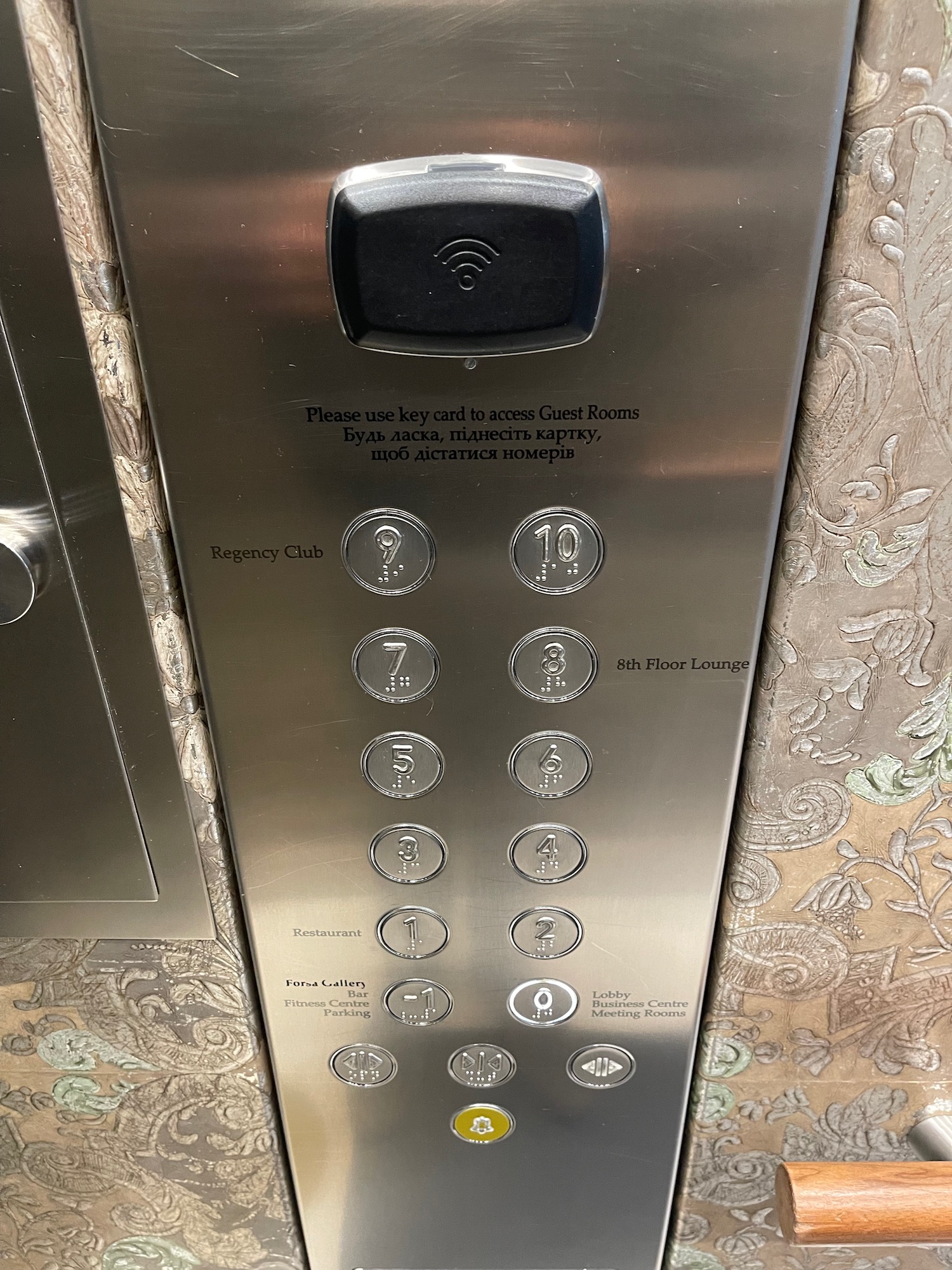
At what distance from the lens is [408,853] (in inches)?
15.8

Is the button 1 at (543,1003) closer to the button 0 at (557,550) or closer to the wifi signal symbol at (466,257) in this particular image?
the button 0 at (557,550)

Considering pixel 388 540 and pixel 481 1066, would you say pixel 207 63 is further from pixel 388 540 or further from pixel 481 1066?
pixel 481 1066

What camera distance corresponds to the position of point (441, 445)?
0.33 metres

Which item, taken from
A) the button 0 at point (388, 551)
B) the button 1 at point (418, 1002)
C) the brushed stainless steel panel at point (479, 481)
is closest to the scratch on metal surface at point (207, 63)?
the brushed stainless steel panel at point (479, 481)

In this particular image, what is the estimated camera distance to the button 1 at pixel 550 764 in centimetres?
38

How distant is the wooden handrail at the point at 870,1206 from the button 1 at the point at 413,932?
189mm

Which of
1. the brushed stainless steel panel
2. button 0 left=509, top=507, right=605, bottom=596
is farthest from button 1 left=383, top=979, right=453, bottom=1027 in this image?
button 0 left=509, top=507, right=605, bottom=596

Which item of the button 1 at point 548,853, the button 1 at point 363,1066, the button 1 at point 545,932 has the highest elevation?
the button 1 at point 548,853

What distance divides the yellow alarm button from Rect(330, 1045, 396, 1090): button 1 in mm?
44

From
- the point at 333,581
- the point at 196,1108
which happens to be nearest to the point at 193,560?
the point at 333,581

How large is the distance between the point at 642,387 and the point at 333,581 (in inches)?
5.3

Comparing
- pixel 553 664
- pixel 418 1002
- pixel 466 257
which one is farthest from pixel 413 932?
pixel 466 257

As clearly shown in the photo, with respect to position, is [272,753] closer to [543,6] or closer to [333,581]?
[333,581]

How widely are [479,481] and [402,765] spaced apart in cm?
13
